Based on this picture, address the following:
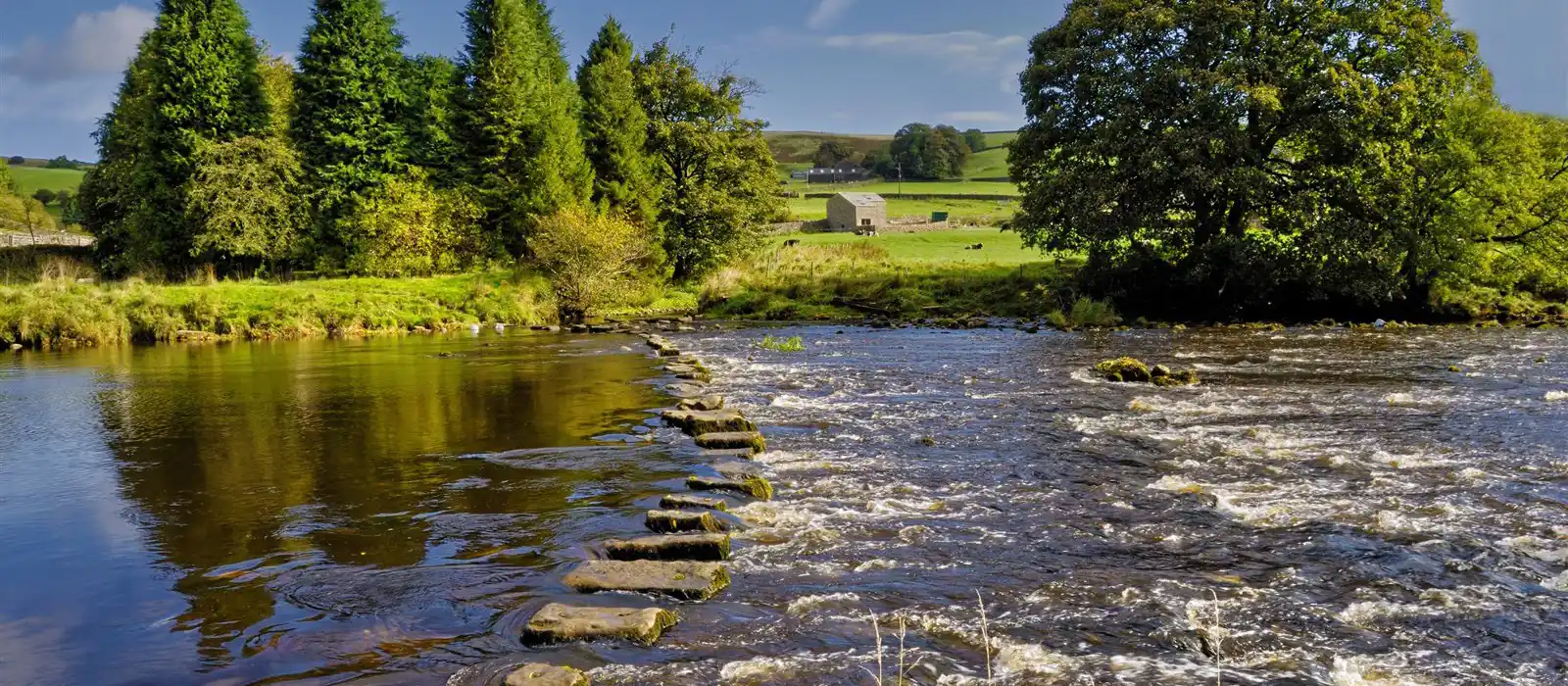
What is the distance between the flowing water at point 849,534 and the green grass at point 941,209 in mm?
65404

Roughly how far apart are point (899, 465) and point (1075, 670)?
5.12 metres

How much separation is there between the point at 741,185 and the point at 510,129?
11.4 metres

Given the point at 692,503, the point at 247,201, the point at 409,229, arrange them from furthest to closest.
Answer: the point at 409,229 < the point at 247,201 < the point at 692,503

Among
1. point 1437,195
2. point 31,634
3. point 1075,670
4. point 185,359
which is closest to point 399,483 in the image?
point 31,634

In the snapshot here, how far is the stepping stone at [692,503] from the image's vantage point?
319 inches

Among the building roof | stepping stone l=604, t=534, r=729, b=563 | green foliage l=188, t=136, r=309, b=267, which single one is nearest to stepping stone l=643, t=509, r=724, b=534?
stepping stone l=604, t=534, r=729, b=563

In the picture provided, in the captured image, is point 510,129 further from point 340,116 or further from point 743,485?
point 743,485

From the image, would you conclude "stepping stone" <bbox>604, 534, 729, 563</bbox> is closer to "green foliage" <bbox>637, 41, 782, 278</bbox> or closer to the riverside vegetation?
the riverside vegetation

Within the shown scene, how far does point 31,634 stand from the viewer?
217 inches

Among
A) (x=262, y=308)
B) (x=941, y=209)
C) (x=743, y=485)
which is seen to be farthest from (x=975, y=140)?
(x=743, y=485)

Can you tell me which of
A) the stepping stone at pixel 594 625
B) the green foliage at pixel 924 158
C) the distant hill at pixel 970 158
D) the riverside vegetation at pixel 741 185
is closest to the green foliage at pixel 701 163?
the riverside vegetation at pixel 741 185

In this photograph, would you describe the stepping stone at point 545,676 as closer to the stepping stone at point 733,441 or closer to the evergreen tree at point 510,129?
the stepping stone at point 733,441

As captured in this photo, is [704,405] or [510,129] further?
[510,129]

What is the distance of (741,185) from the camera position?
4581 centimetres
